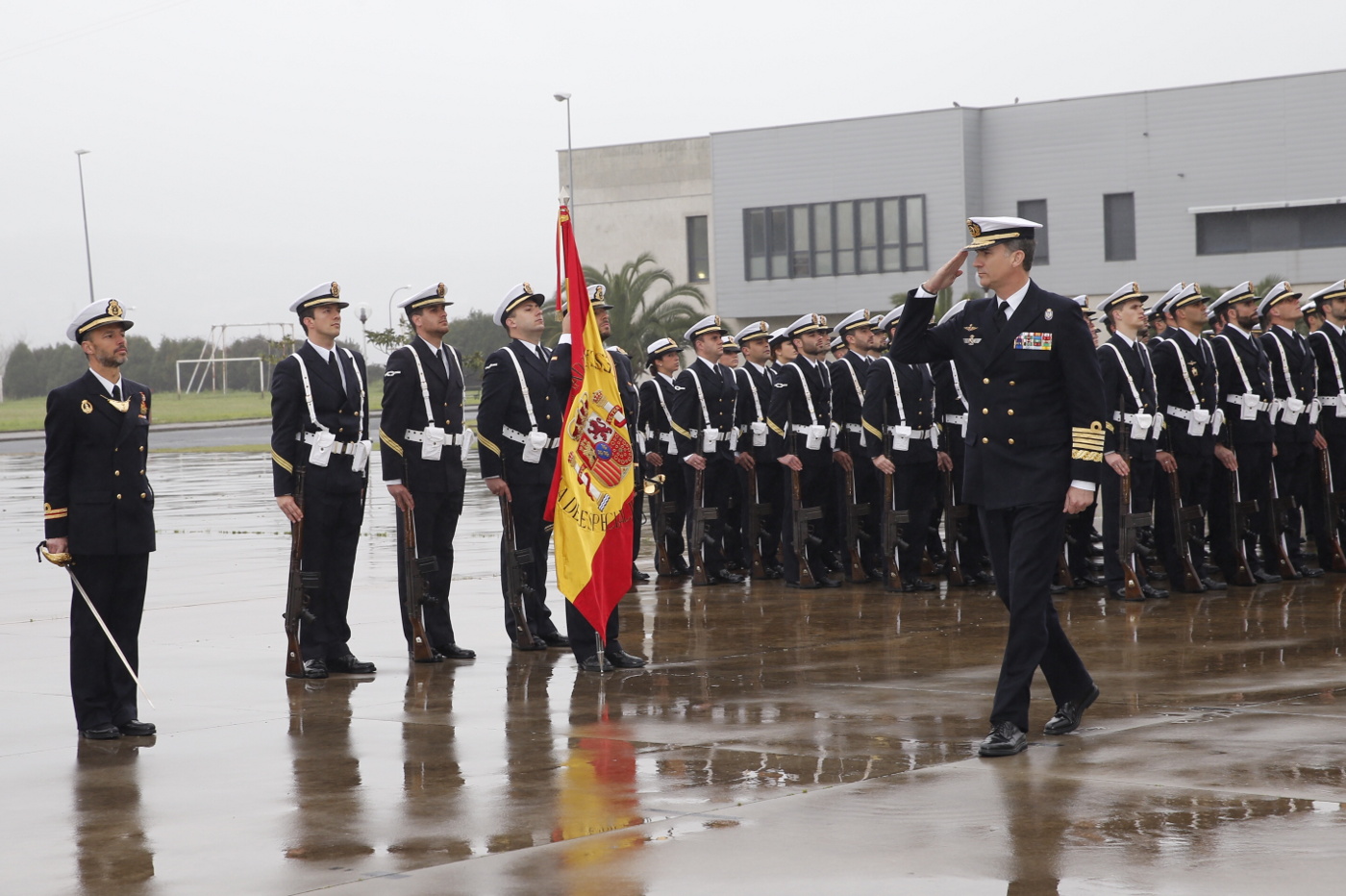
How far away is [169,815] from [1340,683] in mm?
5107

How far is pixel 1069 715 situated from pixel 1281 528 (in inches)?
235

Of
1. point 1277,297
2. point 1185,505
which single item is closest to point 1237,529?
point 1185,505

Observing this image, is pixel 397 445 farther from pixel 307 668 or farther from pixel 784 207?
pixel 784 207

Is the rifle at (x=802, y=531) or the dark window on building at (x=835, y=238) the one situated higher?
the dark window on building at (x=835, y=238)

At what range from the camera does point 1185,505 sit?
11.7 m

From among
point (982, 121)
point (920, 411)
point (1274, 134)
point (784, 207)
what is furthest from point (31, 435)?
point (920, 411)

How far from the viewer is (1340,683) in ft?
25.2

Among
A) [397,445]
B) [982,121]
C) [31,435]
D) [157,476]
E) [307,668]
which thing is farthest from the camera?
[31,435]

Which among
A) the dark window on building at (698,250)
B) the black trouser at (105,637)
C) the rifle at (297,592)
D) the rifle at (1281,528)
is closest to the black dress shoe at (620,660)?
the rifle at (297,592)

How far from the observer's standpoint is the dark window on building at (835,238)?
4706cm

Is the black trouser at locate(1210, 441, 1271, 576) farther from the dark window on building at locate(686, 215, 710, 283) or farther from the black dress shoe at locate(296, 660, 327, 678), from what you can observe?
the dark window on building at locate(686, 215, 710, 283)

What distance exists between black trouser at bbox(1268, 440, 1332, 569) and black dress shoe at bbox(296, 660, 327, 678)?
22.7 ft

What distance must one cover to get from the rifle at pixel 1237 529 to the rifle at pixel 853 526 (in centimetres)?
258

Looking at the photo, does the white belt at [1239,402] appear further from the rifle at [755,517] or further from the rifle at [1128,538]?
the rifle at [755,517]
